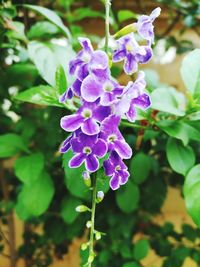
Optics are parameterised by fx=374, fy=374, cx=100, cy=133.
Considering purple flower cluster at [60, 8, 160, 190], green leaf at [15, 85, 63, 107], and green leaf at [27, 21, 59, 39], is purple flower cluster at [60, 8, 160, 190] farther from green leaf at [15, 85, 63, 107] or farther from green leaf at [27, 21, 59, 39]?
green leaf at [27, 21, 59, 39]

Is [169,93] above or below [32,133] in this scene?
above

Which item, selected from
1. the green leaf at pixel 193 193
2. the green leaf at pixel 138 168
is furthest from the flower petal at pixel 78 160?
the green leaf at pixel 138 168

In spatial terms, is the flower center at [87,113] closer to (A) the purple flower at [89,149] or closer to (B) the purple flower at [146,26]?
(A) the purple flower at [89,149]

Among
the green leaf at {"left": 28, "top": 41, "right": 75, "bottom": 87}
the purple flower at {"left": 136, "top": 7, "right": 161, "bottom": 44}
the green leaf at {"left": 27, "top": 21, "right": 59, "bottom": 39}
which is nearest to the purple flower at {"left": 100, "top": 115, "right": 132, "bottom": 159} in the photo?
the purple flower at {"left": 136, "top": 7, "right": 161, "bottom": 44}

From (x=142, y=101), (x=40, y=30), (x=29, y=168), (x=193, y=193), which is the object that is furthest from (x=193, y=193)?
(x=40, y=30)

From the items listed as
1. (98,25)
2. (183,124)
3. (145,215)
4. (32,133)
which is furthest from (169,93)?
(98,25)

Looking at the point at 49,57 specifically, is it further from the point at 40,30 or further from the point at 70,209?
the point at 70,209

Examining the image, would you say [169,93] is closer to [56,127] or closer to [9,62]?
[56,127]
